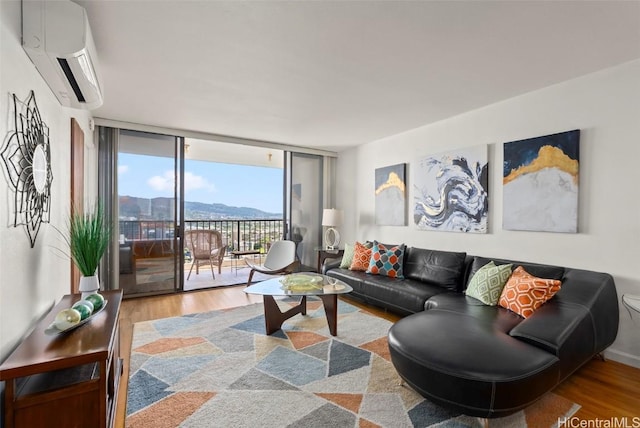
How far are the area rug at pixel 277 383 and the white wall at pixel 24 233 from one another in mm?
805

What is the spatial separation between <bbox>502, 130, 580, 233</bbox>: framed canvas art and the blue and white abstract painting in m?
0.26

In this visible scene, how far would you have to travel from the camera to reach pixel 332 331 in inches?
113

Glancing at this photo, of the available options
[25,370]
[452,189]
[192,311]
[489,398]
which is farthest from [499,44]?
[192,311]

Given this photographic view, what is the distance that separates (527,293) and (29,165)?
3392 millimetres

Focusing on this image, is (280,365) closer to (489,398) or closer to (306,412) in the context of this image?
(306,412)

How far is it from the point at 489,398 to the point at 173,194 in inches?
169

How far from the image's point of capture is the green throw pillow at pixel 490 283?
8.68ft

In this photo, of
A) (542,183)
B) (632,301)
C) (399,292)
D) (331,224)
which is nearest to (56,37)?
(399,292)

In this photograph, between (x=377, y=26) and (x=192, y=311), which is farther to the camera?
(x=192, y=311)

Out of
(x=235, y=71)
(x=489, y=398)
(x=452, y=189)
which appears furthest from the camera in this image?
(x=452, y=189)

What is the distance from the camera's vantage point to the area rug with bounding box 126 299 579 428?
1.72 metres

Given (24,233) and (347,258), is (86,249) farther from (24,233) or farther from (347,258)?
(347,258)

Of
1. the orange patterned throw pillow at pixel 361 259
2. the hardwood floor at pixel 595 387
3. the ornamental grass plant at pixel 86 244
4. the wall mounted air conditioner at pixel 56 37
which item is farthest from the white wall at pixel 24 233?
the orange patterned throw pillow at pixel 361 259

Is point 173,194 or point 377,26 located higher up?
point 377,26
